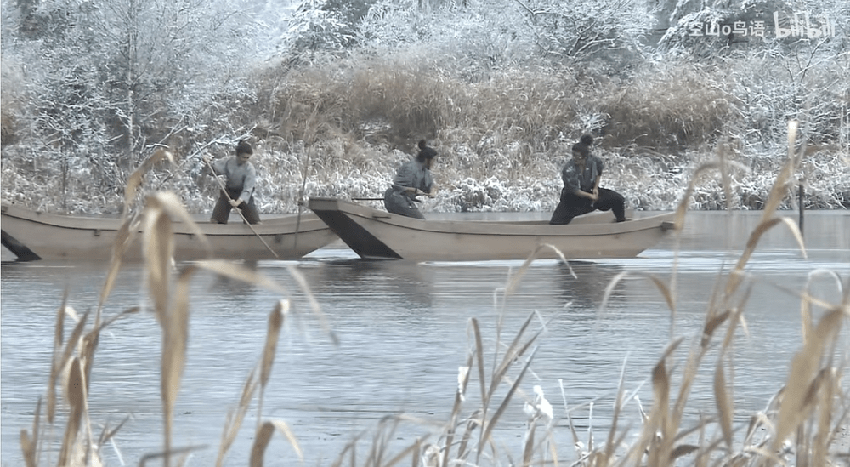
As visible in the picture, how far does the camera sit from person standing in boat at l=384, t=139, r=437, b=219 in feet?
61.6

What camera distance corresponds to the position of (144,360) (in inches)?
369

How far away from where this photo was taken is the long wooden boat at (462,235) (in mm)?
18797

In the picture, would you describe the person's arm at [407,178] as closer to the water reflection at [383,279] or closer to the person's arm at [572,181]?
the water reflection at [383,279]

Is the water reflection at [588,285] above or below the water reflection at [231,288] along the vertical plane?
above

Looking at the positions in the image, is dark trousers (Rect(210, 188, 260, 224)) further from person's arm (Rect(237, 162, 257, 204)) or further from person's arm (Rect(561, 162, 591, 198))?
person's arm (Rect(561, 162, 591, 198))

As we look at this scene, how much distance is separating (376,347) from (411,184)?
367 inches

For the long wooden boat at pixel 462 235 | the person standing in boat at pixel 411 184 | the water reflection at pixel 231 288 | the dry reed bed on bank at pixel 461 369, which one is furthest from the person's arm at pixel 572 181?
the dry reed bed on bank at pixel 461 369

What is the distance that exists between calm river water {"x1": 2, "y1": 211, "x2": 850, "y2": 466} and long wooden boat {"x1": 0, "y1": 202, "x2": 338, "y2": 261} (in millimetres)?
475

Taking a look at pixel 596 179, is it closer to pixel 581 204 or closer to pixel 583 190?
pixel 583 190

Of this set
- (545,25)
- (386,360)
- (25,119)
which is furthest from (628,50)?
(386,360)

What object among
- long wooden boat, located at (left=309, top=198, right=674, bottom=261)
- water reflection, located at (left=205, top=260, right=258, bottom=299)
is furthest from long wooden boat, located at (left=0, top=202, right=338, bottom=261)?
water reflection, located at (left=205, top=260, right=258, bottom=299)

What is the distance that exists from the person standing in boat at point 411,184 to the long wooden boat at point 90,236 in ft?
3.65

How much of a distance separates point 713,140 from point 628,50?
5.58m

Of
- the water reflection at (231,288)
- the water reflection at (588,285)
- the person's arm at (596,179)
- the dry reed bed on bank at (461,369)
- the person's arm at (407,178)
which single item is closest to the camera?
the dry reed bed on bank at (461,369)
